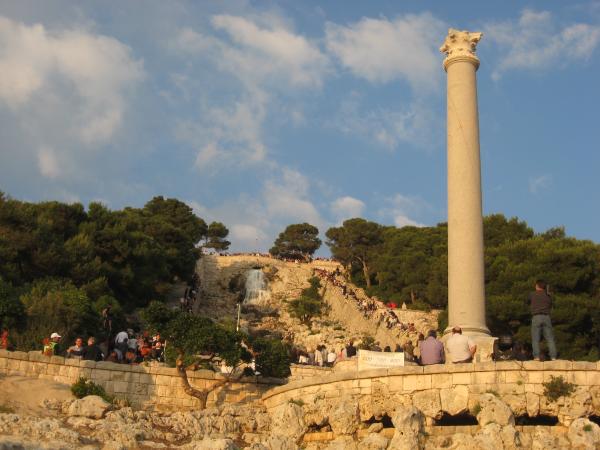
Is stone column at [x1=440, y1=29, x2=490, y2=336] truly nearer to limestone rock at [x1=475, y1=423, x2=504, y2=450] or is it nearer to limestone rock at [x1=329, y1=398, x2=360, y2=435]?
limestone rock at [x1=329, y1=398, x2=360, y2=435]

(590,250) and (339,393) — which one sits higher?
(590,250)

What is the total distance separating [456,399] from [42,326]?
50.5 feet

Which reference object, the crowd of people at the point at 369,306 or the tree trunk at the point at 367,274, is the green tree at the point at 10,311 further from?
the tree trunk at the point at 367,274

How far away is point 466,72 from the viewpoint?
23.5 m

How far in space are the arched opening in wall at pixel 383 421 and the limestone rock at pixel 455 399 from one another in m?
1.43

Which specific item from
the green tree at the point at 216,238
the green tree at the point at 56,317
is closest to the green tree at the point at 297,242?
the green tree at the point at 216,238

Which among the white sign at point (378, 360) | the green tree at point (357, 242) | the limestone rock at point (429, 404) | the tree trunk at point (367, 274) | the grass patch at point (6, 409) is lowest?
the grass patch at point (6, 409)

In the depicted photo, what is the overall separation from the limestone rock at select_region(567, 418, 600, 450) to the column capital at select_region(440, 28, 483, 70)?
38.6 ft

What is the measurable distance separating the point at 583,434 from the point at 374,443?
12.9ft

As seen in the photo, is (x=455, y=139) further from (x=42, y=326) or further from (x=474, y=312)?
(x=42, y=326)

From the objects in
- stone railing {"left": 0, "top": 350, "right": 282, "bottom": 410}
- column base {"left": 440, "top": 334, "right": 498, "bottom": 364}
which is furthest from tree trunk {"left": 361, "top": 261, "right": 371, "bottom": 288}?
column base {"left": 440, "top": 334, "right": 498, "bottom": 364}

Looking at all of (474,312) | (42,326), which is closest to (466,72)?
(474,312)

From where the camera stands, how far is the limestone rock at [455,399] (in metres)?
16.5

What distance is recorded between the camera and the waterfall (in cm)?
6888
